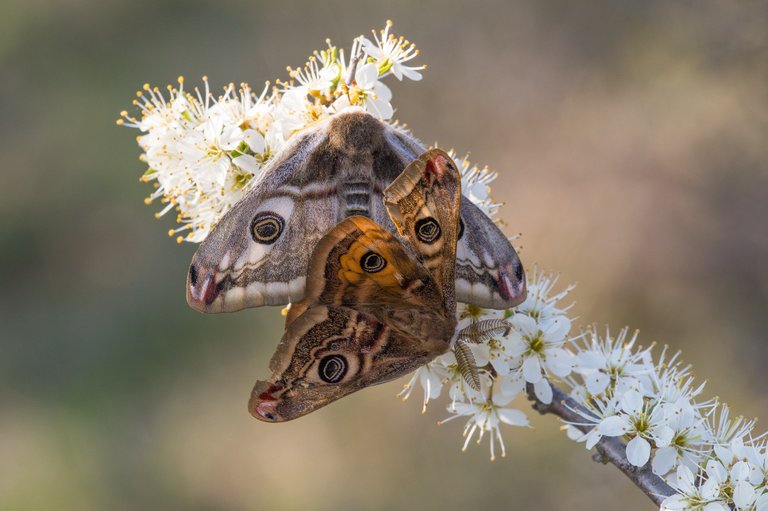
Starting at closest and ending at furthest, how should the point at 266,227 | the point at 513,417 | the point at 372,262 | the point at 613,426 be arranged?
1. the point at 372,262
2. the point at 613,426
3. the point at 266,227
4. the point at 513,417

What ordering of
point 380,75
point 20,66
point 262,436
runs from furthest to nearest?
point 20,66 → point 262,436 → point 380,75

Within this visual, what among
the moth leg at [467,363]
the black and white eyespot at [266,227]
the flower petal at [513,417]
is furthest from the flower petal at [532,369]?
the black and white eyespot at [266,227]

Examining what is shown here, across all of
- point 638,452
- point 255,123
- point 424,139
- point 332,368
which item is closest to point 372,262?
point 332,368

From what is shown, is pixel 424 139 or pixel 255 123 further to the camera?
pixel 424 139

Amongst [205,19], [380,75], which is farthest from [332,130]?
[205,19]

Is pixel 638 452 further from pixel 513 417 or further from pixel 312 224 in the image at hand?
pixel 312 224

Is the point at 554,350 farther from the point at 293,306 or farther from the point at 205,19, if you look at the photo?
the point at 205,19
